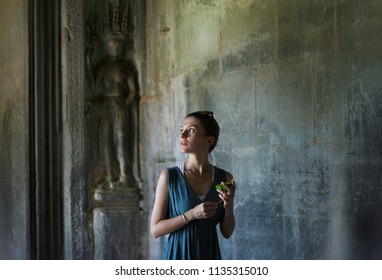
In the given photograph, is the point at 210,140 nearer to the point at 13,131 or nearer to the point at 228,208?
the point at 228,208

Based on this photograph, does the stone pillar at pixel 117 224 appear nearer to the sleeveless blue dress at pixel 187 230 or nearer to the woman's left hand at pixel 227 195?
the sleeveless blue dress at pixel 187 230

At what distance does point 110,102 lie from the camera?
17.9 ft

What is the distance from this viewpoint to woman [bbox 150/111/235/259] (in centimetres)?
291

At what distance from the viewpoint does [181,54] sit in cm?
505

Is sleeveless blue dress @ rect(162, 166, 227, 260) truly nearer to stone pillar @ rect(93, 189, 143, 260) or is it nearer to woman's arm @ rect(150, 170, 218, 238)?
woman's arm @ rect(150, 170, 218, 238)

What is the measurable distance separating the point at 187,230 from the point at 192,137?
0.49 meters

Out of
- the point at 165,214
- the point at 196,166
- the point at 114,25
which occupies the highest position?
the point at 114,25

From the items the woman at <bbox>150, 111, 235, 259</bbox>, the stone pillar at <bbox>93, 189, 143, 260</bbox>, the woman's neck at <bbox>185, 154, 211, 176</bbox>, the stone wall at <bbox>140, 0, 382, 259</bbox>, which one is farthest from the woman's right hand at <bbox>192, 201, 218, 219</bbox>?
the stone pillar at <bbox>93, 189, 143, 260</bbox>

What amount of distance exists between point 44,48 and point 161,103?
1.23m

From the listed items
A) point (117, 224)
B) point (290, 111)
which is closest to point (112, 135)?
point (117, 224)

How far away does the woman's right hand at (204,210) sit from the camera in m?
2.84

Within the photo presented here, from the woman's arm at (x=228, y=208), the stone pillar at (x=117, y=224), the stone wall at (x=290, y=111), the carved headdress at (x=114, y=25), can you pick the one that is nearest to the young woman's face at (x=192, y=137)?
the woman's arm at (x=228, y=208)

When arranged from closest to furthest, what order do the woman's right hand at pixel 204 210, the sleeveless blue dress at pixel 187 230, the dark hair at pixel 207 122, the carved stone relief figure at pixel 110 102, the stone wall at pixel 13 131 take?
the woman's right hand at pixel 204 210 < the sleeveless blue dress at pixel 187 230 < the dark hair at pixel 207 122 < the stone wall at pixel 13 131 < the carved stone relief figure at pixel 110 102

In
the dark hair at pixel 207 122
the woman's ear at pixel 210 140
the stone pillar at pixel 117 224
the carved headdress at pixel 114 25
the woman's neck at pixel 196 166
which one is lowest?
the stone pillar at pixel 117 224
